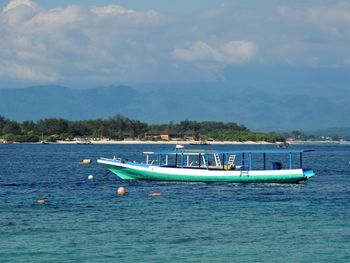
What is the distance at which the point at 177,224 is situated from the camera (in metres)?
48.6

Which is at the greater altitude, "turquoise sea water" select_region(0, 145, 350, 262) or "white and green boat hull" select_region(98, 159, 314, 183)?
"white and green boat hull" select_region(98, 159, 314, 183)

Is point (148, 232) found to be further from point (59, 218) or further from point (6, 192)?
point (6, 192)

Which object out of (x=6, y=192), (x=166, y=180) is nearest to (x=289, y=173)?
(x=166, y=180)

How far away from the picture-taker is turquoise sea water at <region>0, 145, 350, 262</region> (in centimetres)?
3931

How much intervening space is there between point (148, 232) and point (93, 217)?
7.71m

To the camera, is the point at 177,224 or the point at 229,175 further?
the point at 229,175

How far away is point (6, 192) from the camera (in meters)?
71.4

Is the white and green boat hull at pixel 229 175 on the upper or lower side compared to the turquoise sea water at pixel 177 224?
upper

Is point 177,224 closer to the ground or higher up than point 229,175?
closer to the ground

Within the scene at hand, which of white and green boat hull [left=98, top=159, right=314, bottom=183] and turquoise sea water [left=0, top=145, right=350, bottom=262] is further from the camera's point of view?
white and green boat hull [left=98, top=159, right=314, bottom=183]

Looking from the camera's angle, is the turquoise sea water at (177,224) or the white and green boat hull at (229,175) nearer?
the turquoise sea water at (177,224)

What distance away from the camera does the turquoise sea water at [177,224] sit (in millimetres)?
39312

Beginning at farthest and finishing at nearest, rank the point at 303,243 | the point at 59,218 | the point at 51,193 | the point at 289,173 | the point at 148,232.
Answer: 1. the point at 289,173
2. the point at 51,193
3. the point at 59,218
4. the point at 148,232
5. the point at 303,243

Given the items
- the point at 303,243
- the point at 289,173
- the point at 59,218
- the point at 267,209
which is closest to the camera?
the point at 303,243
